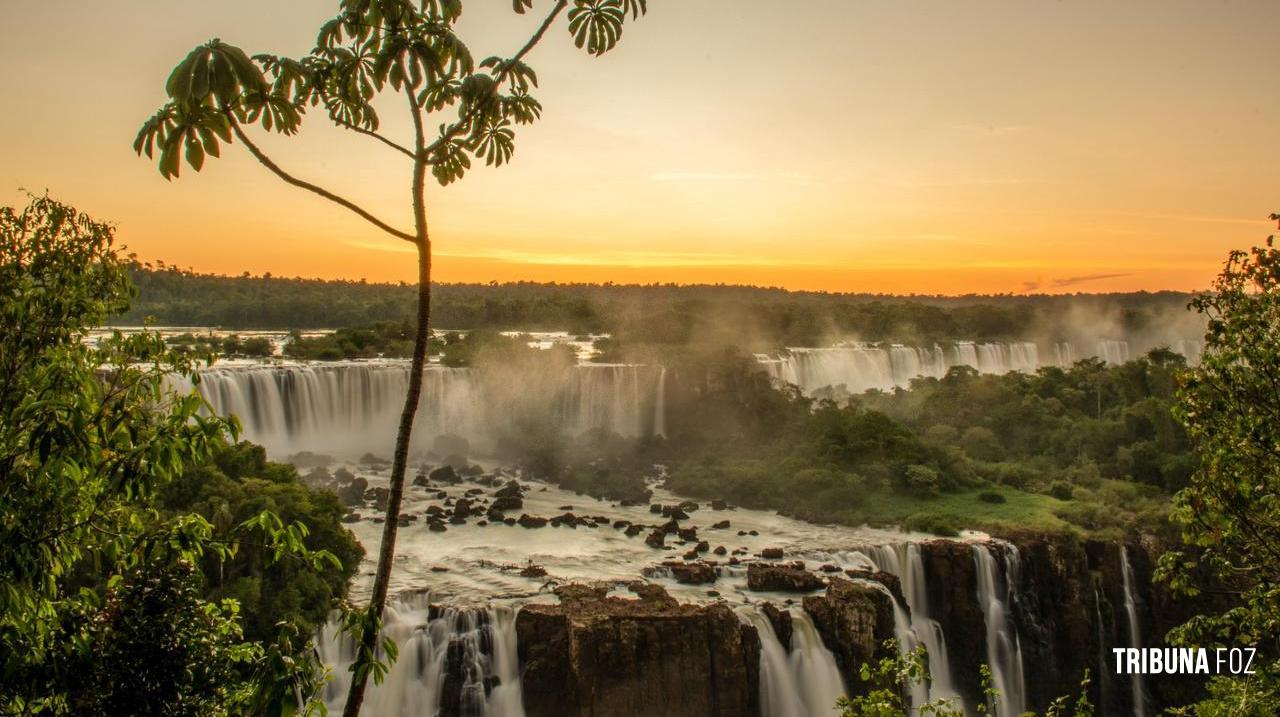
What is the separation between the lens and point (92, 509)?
16.8 feet

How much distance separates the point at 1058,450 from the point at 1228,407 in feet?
108

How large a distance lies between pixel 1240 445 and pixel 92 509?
9030mm

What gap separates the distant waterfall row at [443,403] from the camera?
35.8m

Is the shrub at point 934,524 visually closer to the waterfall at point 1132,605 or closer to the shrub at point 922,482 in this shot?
the shrub at point 922,482

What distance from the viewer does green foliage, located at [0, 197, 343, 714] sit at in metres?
4.56

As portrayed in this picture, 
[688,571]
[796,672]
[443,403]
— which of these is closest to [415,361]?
[796,672]

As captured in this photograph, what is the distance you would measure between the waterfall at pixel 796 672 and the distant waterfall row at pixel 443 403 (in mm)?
22696

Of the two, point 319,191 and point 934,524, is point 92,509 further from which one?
point 934,524

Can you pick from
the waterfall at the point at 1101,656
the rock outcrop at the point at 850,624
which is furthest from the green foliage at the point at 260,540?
the waterfall at the point at 1101,656

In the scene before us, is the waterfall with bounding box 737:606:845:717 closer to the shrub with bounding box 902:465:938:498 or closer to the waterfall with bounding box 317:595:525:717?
the waterfall with bounding box 317:595:525:717

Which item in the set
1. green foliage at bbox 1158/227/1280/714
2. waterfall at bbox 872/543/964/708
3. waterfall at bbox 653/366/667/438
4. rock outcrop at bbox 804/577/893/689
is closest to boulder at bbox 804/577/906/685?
rock outcrop at bbox 804/577/893/689

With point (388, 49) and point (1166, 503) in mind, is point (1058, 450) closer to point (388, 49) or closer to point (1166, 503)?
point (1166, 503)

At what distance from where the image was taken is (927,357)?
60.7m

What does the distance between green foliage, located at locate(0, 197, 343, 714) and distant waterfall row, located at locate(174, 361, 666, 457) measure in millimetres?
30270
